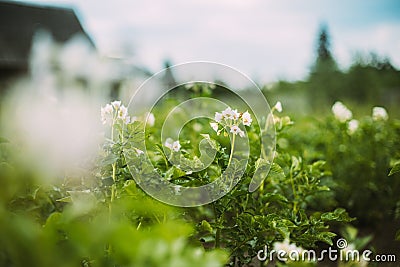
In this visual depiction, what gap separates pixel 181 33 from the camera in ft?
19.4

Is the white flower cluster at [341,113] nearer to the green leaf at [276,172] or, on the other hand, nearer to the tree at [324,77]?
the green leaf at [276,172]

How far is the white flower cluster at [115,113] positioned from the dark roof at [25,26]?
957 cm

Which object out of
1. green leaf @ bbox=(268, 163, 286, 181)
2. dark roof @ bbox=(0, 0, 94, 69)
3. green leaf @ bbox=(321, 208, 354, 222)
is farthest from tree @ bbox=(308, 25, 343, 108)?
green leaf @ bbox=(321, 208, 354, 222)

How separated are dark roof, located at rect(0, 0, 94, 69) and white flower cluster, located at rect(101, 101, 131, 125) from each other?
9.57m

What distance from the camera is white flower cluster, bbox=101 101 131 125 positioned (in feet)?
4.68

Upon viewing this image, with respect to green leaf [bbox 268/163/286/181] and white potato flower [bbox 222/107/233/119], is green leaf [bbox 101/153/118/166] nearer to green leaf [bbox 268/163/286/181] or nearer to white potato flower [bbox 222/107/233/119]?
white potato flower [bbox 222/107/233/119]

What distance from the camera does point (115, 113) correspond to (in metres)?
1.43

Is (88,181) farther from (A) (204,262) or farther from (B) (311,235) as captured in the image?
(A) (204,262)

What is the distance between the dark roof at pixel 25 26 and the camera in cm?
1062

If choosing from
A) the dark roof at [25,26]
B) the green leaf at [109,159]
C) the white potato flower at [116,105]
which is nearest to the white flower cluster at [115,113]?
the white potato flower at [116,105]

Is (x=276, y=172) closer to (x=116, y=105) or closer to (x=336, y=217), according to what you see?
(x=336, y=217)

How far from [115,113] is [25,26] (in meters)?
11.8

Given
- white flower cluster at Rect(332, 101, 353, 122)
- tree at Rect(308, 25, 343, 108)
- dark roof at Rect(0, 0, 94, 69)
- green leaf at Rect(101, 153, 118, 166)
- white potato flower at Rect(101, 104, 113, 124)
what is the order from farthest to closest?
1. dark roof at Rect(0, 0, 94, 69)
2. tree at Rect(308, 25, 343, 108)
3. white flower cluster at Rect(332, 101, 353, 122)
4. white potato flower at Rect(101, 104, 113, 124)
5. green leaf at Rect(101, 153, 118, 166)

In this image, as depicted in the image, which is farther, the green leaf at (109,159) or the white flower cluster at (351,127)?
the white flower cluster at (351,127)
